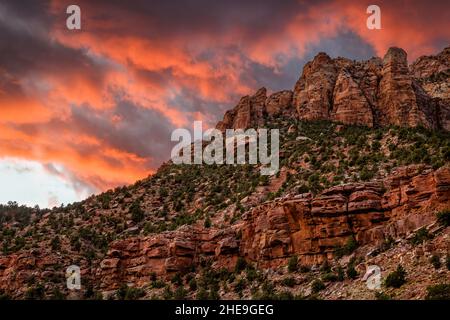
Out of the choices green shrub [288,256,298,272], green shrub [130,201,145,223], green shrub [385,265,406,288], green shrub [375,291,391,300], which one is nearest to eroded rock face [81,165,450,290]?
green shrub [288,256,298,272]

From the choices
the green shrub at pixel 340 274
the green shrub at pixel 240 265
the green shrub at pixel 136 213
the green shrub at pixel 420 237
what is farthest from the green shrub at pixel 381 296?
the green shrub at pixel 136 213

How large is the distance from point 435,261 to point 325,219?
13.0m

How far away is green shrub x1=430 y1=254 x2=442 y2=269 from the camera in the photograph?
2977 centimetres

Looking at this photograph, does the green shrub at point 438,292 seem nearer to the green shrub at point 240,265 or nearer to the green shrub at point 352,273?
the green shrub at point 352,273

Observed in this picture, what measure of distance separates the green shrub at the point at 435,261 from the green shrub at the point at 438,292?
323 cm

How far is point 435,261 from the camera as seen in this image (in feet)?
99.0

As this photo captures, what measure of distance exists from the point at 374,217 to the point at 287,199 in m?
8.12

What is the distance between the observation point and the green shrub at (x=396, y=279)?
1171 inches

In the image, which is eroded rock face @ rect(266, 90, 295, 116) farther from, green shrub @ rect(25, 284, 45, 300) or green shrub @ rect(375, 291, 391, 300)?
green shrub @ rect(375, 291, 391, 300)

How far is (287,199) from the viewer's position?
1783 inches

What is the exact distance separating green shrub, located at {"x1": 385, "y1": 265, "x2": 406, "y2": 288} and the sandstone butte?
3.81 meters

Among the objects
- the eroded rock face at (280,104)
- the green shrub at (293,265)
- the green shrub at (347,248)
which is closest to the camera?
the green shrub at (347,248)
